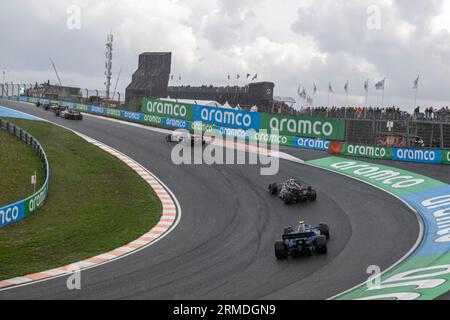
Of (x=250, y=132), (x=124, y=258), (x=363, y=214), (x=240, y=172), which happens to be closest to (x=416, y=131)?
(x=250, y=132)

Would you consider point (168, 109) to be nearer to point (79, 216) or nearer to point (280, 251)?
point (79, 216)

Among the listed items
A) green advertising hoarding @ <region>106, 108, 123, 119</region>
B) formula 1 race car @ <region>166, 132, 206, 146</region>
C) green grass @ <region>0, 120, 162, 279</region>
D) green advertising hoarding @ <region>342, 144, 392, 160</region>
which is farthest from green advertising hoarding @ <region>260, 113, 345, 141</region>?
green advertising hoarding @ <region>106, 108, 123, 119</region>

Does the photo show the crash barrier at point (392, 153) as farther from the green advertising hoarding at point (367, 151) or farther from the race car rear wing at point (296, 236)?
the race car rear wing at point (296, 236)

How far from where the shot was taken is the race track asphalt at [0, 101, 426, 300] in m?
14.6

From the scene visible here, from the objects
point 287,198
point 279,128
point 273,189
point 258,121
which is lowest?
point 287,198

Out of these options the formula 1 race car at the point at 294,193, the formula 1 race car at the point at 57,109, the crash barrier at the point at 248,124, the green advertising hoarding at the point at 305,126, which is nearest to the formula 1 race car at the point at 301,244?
the formula 1 race car at the point at 294,193

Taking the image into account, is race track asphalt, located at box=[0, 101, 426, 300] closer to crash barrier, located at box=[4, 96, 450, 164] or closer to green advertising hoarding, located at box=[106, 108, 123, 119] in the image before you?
crash barrier, located at box=[4, 96, 450, 164]

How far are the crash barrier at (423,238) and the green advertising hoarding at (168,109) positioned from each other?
649 inches

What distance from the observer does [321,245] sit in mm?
17875

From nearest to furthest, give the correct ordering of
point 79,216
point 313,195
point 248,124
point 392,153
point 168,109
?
1. point 79,216
2. point 313,195
3. point 392,153
4. point 248,124
5. point 168,109

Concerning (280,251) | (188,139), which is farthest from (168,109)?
(280,251)

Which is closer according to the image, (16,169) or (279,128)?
(16,169)

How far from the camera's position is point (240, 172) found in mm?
32375

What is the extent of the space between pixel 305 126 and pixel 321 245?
80.2 feet
